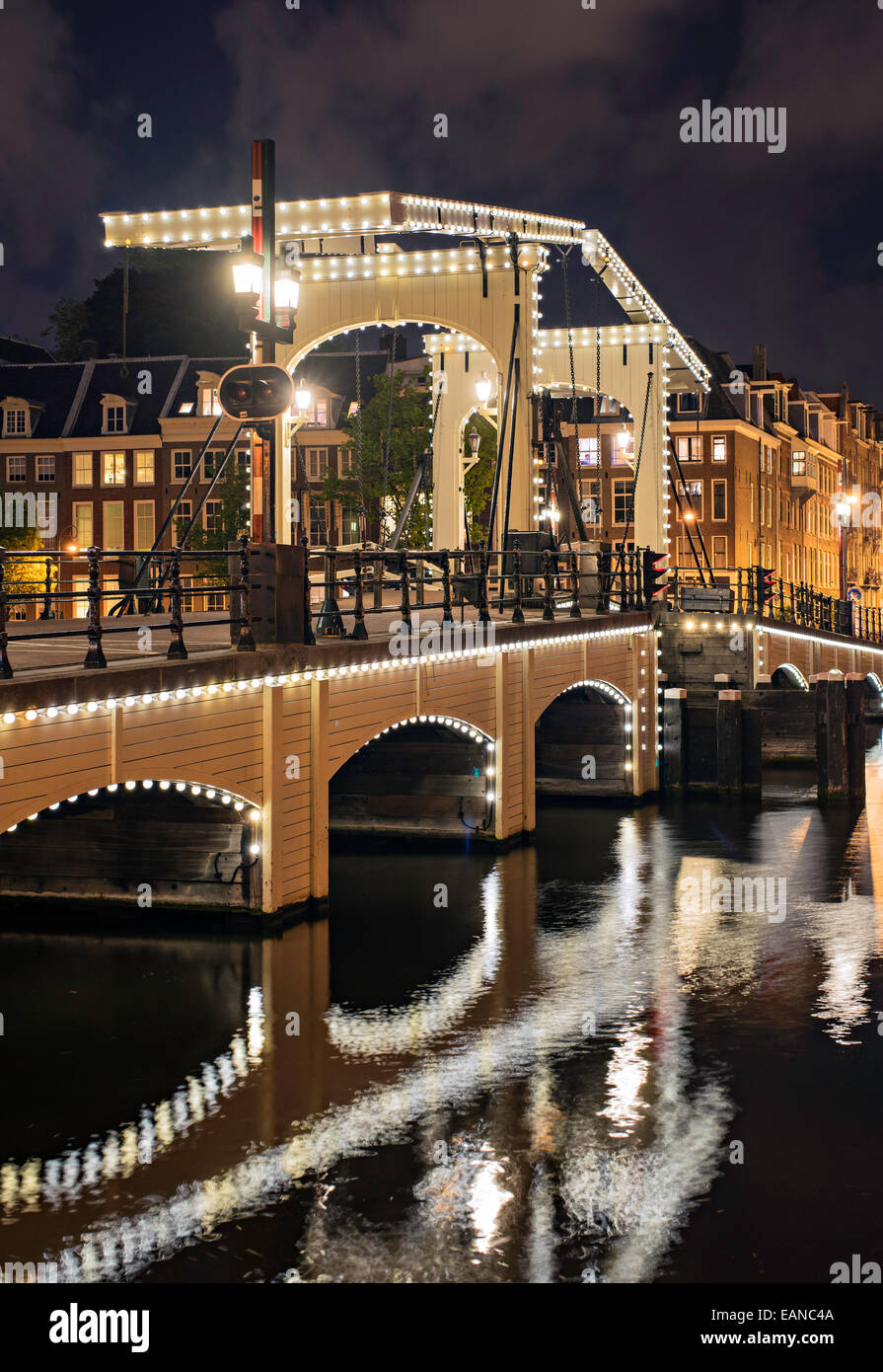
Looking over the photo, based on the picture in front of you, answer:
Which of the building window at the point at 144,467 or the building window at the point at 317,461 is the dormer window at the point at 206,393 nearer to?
the building window at the point at 144,467

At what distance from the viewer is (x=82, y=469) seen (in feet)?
189

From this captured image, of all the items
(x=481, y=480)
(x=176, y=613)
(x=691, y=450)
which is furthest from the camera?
(x=691, y=450)

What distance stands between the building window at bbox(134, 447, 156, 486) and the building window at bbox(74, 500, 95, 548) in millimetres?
2229

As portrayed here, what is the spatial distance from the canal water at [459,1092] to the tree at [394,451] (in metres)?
29.3

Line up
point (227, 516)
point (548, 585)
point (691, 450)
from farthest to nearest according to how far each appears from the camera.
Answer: point (691, 450)
point (227, 516)
point (548, 585)

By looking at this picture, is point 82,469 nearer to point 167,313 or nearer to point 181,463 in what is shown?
point 181,463

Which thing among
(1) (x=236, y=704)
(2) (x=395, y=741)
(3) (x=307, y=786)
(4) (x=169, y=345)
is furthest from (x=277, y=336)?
(4) (x=169, y=345)

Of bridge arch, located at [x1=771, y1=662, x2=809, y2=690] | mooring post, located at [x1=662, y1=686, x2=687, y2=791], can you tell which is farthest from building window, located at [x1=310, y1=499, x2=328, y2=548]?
mooring post, located at [x1=662, y1=686, x2=687, y2=791]

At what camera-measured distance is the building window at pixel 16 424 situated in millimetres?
58125

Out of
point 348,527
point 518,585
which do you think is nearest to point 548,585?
point 518,585

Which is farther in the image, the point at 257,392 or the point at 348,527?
the point at 348,527

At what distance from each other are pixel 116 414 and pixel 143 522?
4.41 meters

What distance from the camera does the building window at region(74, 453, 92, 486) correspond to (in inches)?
2265

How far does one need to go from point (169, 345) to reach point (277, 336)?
5651cm
